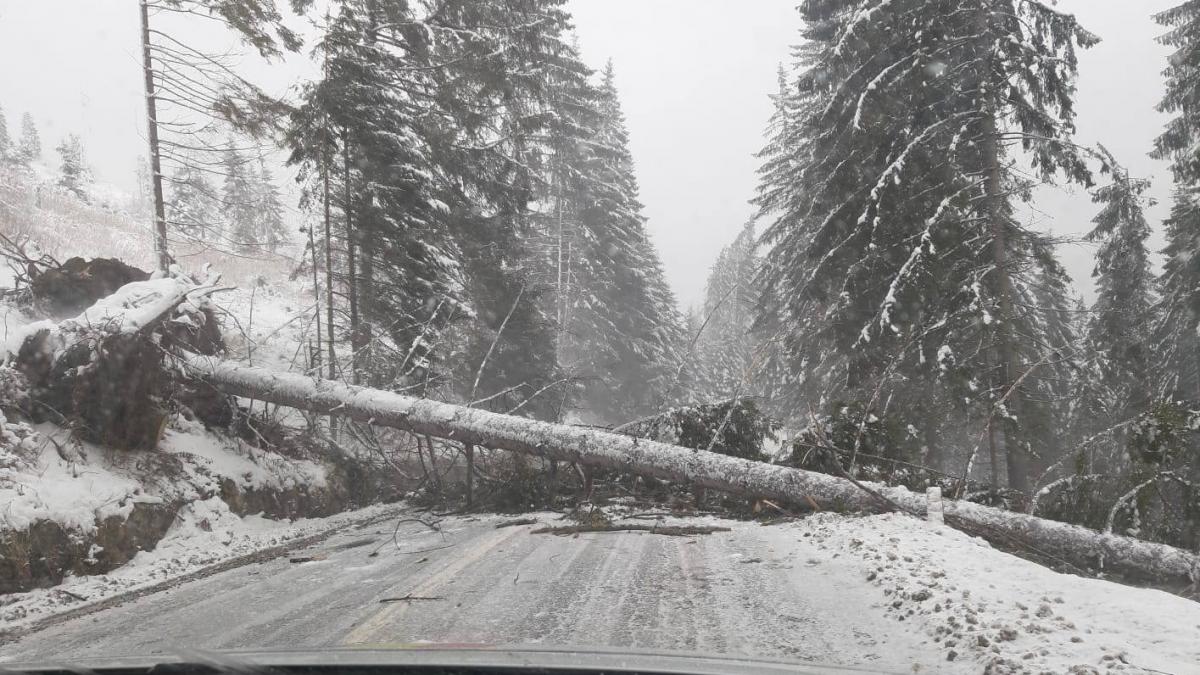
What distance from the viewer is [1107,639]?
2.94 meters

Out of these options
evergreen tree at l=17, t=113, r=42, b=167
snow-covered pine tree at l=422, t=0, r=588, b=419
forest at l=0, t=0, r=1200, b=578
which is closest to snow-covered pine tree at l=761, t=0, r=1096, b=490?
forest at l=0, t=0, r=1200, b=578

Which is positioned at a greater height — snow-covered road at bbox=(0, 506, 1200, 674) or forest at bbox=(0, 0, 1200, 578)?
forest at bbox=(0, 0, 1200, 578)

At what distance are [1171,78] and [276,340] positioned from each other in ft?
88.0

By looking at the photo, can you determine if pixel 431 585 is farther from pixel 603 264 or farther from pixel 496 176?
pixel 603 264

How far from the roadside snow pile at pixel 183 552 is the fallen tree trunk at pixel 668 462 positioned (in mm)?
1815

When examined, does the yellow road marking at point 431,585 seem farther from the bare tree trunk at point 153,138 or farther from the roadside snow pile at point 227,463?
the bare tree trunk at point 153,138

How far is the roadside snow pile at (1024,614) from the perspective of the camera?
280cm

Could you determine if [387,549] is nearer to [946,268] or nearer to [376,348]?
[376,348]

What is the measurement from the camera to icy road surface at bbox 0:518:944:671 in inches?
133

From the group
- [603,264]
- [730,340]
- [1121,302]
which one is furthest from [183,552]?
[730,340]

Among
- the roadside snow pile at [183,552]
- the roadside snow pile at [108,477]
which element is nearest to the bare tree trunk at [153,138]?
the roadside snow pile at [108,477]

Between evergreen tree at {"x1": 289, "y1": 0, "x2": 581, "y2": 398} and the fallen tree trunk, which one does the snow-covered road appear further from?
evergreen tree at {"x1": 289, "y1": 0, "x2": 581, "y2": 398}

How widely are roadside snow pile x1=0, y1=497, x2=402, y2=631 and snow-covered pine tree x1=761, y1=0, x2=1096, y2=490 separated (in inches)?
375

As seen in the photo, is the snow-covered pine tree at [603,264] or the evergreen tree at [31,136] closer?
the snow-covered pine tree at [603,264]
